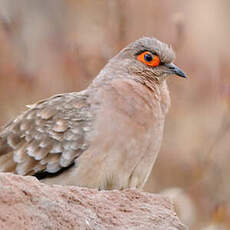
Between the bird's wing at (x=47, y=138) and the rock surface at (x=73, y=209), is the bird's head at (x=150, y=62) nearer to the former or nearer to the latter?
the bird's wing at (x=47, y=138)

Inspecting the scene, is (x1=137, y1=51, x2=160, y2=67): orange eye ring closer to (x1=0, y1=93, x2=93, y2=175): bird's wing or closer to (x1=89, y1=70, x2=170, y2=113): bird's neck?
(x1=89, y1=70, x2=170, y2=113): bird's neck

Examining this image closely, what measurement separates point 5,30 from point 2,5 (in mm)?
760

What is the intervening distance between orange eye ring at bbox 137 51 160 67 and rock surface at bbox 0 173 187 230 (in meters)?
1.86

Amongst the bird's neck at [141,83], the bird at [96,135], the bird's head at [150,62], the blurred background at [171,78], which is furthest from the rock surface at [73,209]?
the blurred background at [171,78]

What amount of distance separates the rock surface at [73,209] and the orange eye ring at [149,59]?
1.86 m

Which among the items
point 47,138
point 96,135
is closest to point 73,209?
point 96,135

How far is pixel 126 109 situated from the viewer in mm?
5078

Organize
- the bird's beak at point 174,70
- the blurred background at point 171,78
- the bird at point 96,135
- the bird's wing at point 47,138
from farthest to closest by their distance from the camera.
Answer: the blurred background at point 171,78
the bird's beak at point 174,70
the bird's wing at point 47,138
the bird at point 96,135

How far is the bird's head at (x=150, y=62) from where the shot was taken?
546 cm

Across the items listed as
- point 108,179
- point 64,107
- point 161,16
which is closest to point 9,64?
point 161,16

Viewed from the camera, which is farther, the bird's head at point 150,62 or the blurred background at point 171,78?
the blurred background at point 171,78

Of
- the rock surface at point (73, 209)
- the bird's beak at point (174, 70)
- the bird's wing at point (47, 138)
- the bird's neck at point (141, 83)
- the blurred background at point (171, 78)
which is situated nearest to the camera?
the rock surface at point (73, 209)

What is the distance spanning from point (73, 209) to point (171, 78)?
428cm

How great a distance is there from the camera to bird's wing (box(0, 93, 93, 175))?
16.5ft
